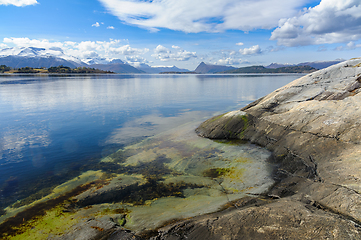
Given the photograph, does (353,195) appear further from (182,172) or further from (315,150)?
(182,172)

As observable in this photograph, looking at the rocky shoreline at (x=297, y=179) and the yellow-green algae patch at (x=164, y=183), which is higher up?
the rocky shoreline at (x=297, y=179)

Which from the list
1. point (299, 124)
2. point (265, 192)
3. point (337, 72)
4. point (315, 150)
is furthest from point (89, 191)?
point (337, 72)

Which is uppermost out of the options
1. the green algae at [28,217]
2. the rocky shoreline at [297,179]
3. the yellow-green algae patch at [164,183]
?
the rocky shoreline at [297,179]

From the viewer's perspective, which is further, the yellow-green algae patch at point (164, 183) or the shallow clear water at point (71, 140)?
the shallow clear water at point (71, 140)

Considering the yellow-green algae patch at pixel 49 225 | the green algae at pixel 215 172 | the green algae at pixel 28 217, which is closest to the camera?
the yellow-green algae patch at pixel 49 225

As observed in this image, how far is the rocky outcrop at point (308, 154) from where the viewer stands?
6.17 metres

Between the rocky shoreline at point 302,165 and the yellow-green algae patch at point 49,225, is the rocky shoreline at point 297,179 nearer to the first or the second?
the rocky shoreline at point 302,165

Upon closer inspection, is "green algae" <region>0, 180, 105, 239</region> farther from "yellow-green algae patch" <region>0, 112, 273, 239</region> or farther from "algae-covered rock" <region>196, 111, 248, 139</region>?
"algae-covered rock" <region>196, 111, 248, 139</region>

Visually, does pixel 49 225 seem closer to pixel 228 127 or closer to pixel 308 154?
pixel 308 154

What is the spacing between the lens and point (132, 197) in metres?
9.99

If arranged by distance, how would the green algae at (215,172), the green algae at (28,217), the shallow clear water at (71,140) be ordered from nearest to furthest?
the green algae at (28,217) < the green algae at (215,172) < the shallow clear water at (71,140)

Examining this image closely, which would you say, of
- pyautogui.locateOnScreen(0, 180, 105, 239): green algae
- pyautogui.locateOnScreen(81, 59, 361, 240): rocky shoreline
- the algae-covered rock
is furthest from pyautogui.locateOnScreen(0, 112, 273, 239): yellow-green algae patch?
the algae-covered rock

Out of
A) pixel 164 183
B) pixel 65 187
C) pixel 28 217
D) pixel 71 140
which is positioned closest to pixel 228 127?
pixel 164 183

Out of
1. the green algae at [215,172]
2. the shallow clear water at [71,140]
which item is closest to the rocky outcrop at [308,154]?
the shallow clear water at [71,140]
